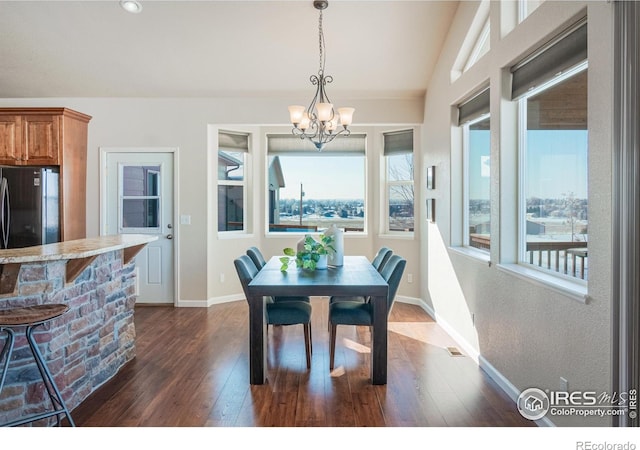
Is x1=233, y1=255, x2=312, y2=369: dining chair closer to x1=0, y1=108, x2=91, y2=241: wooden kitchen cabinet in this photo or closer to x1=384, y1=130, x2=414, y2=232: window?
x1=0, y1=108, x2=91, y2=241: wooden kitchen cabinet

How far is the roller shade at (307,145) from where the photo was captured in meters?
5.68

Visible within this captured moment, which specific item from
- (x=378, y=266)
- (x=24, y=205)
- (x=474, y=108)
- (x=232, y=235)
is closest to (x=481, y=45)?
(x=474, y=108)

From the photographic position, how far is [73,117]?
4.42m

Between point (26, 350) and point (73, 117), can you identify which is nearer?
point (26, 350)

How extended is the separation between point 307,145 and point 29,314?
4.27m


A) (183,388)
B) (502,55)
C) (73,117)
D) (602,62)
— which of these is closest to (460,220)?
(502,55)

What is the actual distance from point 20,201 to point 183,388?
2.84 meters

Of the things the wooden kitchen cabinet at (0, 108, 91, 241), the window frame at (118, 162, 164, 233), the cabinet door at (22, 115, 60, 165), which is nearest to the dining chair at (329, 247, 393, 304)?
the window frame at (118, 162, 164, 233)

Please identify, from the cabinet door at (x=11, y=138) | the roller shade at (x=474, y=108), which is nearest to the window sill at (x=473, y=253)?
the roller shade at (x=474, y=108)

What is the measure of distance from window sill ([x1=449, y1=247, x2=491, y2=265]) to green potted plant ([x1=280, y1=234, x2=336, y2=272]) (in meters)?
1.19

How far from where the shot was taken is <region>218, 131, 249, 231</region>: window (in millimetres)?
5266

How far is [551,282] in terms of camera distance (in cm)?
221

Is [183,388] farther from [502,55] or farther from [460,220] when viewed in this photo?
[502,55]

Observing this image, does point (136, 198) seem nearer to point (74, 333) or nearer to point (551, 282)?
point (74, 333)
